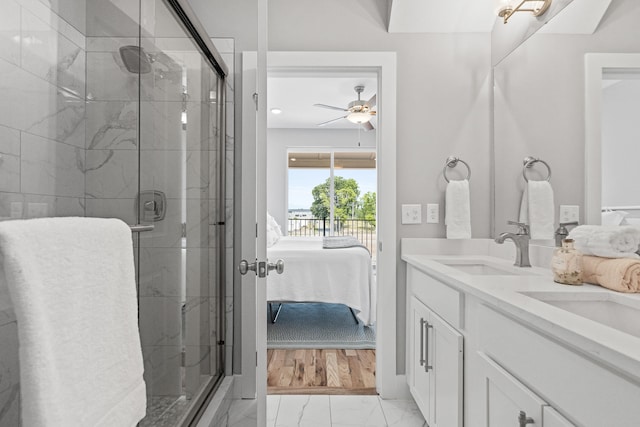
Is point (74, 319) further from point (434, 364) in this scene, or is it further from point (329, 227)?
point (329, 227)

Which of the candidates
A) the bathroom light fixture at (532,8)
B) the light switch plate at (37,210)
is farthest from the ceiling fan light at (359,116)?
the light switch plate at (37,210)

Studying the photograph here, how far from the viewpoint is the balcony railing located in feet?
22.3

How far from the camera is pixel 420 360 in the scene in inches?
74.7

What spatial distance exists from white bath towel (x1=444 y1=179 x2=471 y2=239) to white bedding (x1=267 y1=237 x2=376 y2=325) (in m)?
1.48

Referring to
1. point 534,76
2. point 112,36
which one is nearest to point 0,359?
point 112,36

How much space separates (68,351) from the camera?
2.43 ft

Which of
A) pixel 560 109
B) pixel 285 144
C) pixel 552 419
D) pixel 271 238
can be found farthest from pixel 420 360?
pixel 285 144

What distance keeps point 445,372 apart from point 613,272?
74 centimetres

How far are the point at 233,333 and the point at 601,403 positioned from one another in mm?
1877

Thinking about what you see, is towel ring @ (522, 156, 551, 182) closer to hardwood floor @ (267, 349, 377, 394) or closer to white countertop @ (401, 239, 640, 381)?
white countertop @ (401, 239, 640, 381)

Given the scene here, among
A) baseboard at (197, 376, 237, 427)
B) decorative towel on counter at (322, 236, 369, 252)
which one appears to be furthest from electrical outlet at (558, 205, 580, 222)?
decorative towel on counter at (322, 236, 369, 252)

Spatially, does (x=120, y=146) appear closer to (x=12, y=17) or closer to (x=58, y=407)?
(x=12, y=17)

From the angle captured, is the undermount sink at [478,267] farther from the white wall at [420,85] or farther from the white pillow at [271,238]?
the white pillow at [271,238]

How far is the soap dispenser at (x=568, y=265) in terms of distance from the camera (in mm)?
1314
